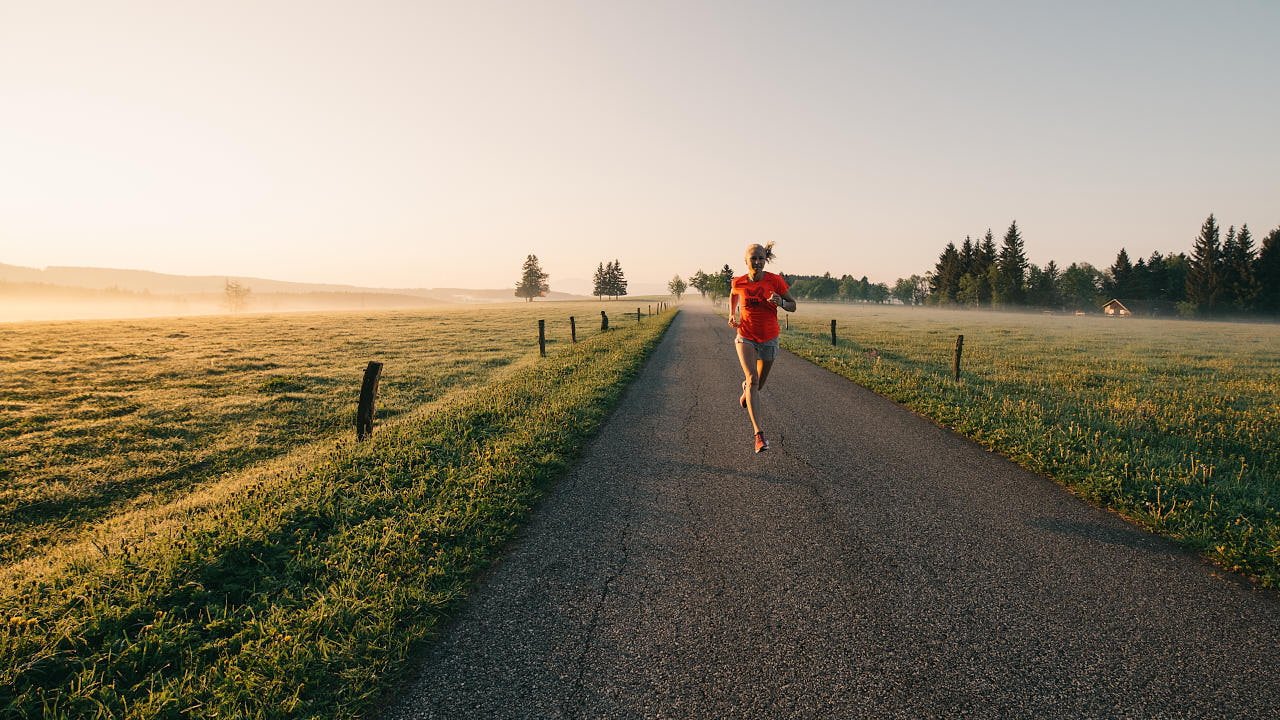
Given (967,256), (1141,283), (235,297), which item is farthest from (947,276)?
(235,297)

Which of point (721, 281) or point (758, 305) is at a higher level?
point (721, 281)

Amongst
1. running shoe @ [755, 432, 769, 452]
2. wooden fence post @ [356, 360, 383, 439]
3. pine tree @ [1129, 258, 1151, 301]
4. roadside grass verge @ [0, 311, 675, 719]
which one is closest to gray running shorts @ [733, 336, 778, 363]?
running shoe @ [755, 432, 769, 452]

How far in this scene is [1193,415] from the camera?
26.9 ft

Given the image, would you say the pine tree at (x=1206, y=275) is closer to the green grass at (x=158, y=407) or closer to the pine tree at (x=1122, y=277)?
the pine tree at (x=1122, y=277)

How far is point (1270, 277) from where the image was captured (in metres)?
57.8

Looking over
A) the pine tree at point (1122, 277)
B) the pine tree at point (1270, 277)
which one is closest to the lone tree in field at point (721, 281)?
the pine tree at point (1122, 277)

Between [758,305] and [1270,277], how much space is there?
9195cm

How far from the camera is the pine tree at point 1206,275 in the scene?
61.6 m

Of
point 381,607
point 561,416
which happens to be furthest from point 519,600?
point 561,416

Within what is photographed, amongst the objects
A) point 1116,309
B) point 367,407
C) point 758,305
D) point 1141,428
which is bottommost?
point 1141,428

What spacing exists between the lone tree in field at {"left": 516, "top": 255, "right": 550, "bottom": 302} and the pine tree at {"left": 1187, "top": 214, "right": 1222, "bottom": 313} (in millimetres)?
115971

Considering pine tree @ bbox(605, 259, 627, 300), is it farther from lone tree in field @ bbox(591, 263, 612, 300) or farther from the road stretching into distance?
the road stretching into distance

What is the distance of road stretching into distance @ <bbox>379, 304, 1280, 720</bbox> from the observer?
7.89 ft

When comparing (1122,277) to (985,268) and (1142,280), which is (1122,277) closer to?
(1142,280)
